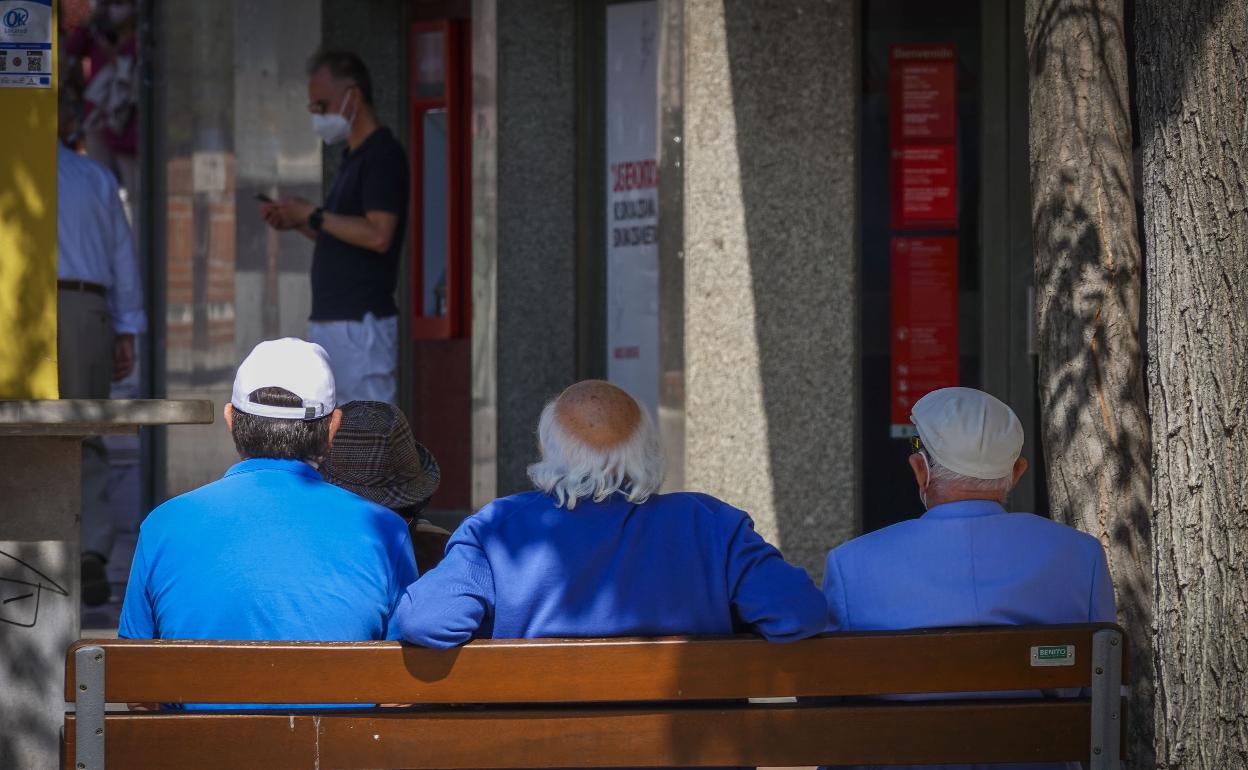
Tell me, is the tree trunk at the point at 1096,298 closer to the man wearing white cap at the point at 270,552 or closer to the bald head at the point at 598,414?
the bald head at the point at 598,414

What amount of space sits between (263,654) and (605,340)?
496 cm

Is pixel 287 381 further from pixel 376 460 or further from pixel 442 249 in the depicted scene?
pixel 442 249

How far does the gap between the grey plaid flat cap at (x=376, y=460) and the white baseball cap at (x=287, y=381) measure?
538mm

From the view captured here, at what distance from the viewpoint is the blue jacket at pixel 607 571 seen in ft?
10.9

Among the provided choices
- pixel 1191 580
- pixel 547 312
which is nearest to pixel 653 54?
pixel 547 312

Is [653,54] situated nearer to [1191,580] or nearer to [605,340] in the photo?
[605,340]

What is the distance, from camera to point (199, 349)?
8711 millimetres

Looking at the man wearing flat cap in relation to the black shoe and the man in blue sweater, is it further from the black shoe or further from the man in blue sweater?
the black shoe

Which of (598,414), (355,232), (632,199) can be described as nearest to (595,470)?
(598,414)

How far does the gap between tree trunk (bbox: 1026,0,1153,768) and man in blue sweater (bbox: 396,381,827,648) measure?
37.4 inches

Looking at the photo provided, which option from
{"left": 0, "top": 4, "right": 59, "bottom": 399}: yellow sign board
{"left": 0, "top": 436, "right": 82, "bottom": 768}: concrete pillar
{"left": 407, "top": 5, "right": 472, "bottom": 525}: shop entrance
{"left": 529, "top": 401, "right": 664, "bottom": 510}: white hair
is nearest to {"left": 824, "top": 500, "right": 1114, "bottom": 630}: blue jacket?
{"left": 529, "top": 401, "right": 664, "bottom": 510}: white hair

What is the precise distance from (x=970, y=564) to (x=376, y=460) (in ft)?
4.93

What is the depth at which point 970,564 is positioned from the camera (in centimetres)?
342

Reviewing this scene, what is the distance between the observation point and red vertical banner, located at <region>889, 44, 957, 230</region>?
727cm
